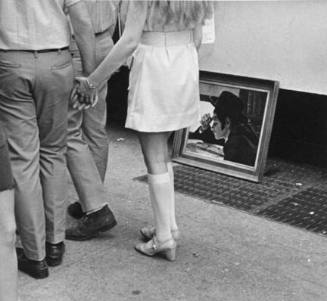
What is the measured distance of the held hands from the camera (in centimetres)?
366

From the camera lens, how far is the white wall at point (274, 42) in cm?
504

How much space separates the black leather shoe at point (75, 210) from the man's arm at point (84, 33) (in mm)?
1131

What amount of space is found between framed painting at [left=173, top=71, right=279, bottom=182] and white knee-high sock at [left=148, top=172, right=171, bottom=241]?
5.43 feet

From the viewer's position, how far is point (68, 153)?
4.14 m

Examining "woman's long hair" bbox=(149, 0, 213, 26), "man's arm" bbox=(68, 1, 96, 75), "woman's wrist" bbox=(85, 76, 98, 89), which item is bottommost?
"woman's wrist" bbox=(85, 76, 98, 89)

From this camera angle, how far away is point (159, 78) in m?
3.66

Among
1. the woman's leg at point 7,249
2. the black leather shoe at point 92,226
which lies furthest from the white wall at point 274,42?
the woman's leg at point 7,249

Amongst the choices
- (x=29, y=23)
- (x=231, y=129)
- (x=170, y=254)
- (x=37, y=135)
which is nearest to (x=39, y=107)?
(x=37, y=135)

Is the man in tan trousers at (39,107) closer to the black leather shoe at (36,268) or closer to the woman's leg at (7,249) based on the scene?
the black leather shoe at (36,268)

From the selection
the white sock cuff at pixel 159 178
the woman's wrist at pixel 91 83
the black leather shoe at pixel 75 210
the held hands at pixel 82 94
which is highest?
the woman's wrist at pixel 91 83

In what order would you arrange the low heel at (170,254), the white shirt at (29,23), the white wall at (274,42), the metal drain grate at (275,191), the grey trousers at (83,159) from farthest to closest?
the white wall at (274,42) < the metal drain grate at (275,191) < the grey trousers at (83,159) < the low heel at (170,254) < the white shirt at (29,23)

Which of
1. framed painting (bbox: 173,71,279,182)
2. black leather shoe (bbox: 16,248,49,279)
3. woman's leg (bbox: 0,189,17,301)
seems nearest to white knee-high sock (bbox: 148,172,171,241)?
black leather shoe (bbox: 16,248,49,279)

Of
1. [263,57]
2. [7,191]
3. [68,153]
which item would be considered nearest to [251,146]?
[263,57]

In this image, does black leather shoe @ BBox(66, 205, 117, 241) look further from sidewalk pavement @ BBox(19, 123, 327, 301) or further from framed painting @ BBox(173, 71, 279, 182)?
framed painting @ BBox(173, 71, 279, 182)
